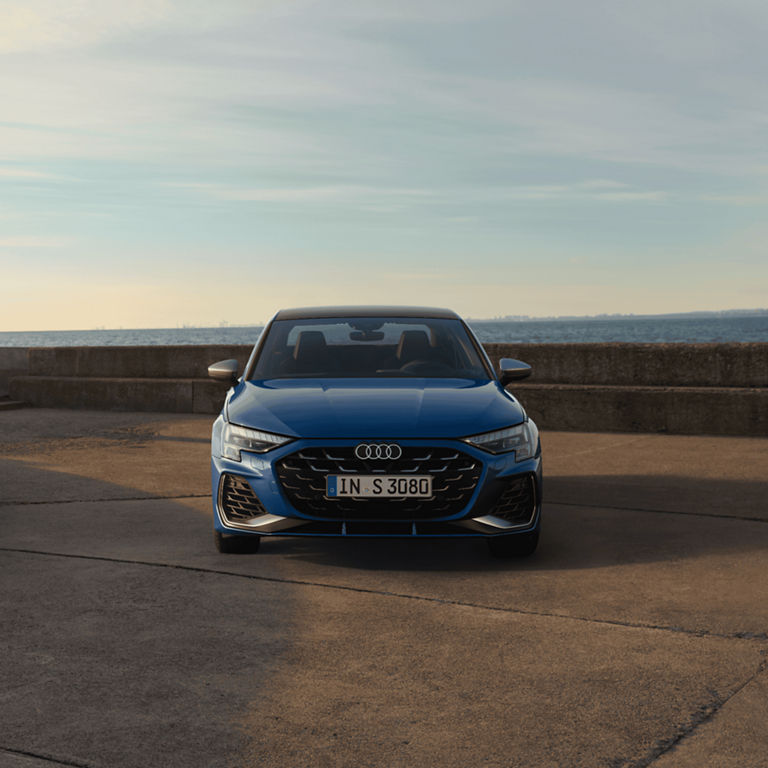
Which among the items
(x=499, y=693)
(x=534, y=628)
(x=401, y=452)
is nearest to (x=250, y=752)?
(x=499, y=693)

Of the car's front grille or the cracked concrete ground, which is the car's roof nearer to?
the cracked concrete ground

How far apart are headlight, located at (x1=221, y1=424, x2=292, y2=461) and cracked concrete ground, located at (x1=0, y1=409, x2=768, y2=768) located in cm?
58

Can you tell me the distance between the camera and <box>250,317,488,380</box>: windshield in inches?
244

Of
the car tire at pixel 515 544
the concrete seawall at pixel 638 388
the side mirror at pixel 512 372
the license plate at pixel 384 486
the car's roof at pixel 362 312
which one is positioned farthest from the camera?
the concrete seawall at pixel 638 388

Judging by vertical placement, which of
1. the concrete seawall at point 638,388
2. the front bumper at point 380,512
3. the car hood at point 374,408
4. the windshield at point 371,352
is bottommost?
the concrete seawall at point 638,388

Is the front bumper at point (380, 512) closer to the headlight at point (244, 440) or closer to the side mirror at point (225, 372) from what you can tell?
the headlight at point (244, 440)

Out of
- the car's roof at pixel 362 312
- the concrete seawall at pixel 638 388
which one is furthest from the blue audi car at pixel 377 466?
the concrete seawall at pixel 638 388

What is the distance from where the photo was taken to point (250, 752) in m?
2.84

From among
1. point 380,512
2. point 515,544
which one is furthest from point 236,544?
point 515,544

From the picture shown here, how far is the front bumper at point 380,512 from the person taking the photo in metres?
4.95

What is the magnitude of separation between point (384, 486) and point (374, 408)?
48 centimetres

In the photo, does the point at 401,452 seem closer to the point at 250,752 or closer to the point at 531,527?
the point at 531,527

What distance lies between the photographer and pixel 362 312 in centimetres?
676

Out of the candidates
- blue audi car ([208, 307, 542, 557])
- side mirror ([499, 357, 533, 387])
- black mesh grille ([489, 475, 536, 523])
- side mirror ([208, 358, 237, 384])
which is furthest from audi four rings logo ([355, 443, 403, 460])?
side mirror ([208, 358, 237, 384])
